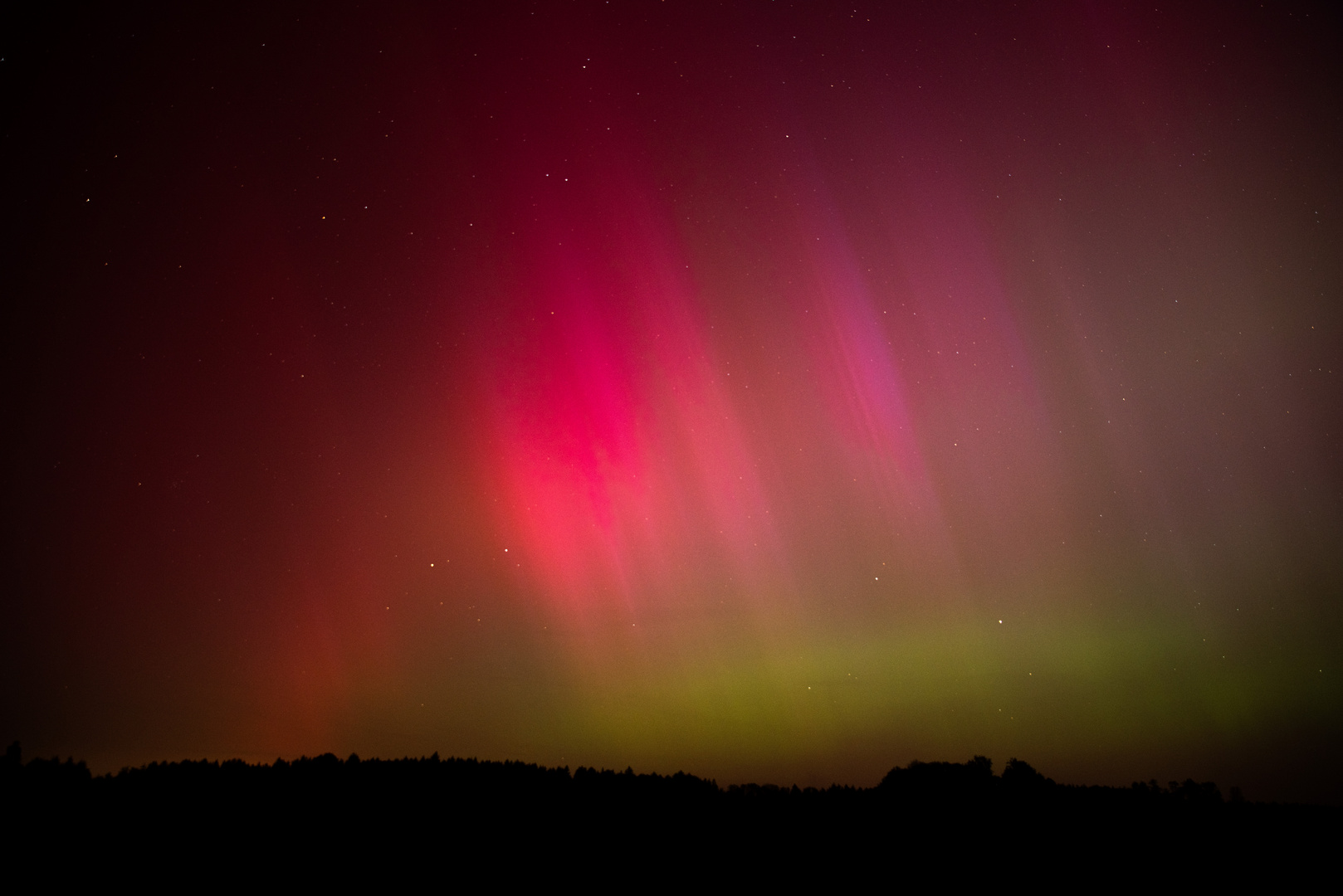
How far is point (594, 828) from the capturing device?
Result: 13289 millimetres

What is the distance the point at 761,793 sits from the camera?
1625cm

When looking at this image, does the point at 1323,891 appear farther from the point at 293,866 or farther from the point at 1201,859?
the point at 293,866

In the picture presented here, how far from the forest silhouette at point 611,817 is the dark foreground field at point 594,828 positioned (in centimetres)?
4

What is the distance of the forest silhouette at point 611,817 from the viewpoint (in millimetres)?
11930

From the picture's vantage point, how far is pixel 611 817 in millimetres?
13984

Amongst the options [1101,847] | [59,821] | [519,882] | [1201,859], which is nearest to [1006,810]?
[1101,847]

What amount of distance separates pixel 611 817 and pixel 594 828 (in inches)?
29.8

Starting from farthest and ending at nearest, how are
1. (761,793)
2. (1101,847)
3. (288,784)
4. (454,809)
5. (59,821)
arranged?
(761,793) < (288,784) < (454,809) < (1101,847) < (59,821)

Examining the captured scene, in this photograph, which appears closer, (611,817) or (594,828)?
(594,828)

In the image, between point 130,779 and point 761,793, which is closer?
point 130,779

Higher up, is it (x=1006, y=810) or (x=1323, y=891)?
(x=1006, y=810)

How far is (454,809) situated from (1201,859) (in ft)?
43.0

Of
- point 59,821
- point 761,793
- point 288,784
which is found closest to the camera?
point 59,821

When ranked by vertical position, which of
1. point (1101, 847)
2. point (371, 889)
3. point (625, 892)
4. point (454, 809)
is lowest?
point (1101, 847)
